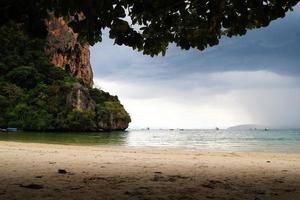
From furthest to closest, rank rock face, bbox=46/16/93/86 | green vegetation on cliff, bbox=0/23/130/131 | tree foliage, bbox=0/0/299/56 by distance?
rock face, bbox=46/16/93/86
green vegetation on cliff, bbox=0/23/130/131
tree foliage, bbox=0/0/299/56

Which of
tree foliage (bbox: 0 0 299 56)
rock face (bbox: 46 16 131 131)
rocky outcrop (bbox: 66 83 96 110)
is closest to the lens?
tree foliage (bbox: 0 0 299 56)

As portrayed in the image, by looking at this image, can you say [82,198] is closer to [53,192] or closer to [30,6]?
[53,192]

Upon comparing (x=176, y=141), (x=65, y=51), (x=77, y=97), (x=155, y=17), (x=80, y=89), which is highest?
(x=65, y=51)

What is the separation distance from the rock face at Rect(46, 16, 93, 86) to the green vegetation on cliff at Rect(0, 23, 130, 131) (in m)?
11.6

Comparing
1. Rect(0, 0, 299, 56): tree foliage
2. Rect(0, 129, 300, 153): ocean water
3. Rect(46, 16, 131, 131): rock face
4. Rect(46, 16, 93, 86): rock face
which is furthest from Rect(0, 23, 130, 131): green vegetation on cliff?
Rect(0, 0, 299, 56): tree foliage

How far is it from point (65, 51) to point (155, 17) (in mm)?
121147

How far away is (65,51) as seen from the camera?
4870 inches

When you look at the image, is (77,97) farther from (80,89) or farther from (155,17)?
(155,17)

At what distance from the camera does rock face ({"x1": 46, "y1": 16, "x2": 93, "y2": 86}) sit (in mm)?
115438

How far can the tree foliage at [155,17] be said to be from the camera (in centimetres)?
486

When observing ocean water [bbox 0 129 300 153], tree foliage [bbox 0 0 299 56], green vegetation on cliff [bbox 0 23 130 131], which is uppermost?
green vegetation on cliff [bbox 0 23 130 131]

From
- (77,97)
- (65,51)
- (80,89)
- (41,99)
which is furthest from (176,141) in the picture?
(65,51)

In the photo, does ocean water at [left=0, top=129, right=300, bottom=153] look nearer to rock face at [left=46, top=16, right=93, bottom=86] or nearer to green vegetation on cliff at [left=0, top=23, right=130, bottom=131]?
green vegetation on cliff at [left=0, top=23, right=130, bottom=131]

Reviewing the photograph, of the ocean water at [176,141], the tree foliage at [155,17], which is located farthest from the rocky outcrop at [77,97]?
the tree foliage at [155,17]
